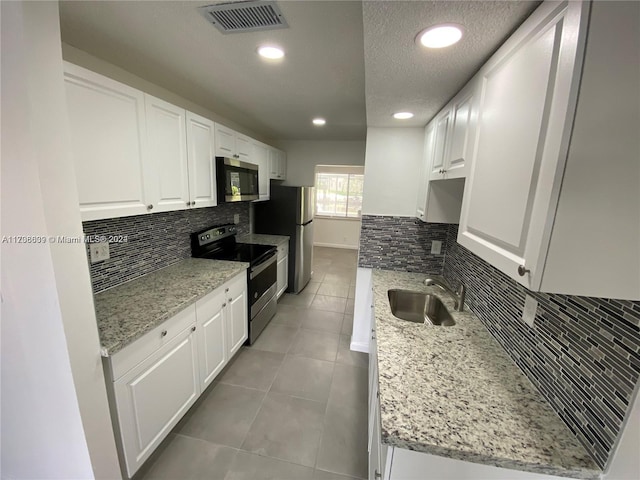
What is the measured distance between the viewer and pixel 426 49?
1.02 meters

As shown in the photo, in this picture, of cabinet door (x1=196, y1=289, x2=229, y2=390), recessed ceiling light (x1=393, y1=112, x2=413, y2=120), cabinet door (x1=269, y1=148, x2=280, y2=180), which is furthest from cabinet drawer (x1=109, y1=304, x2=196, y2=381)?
→ cabinet door (x1=269, y1=148, x2=280, y2=180)

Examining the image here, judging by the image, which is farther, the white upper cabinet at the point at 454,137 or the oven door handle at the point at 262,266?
the oven door handle at the point at 262,266

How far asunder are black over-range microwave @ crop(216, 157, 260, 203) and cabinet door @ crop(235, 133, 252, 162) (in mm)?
156

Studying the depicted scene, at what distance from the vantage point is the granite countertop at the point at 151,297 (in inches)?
51.3

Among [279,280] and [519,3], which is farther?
[279,280]

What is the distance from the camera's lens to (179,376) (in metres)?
1.70

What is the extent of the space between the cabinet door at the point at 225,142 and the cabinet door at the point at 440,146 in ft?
6.08

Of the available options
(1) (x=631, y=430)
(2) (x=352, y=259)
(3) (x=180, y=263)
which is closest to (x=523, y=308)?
(1) (x=631, y=430)

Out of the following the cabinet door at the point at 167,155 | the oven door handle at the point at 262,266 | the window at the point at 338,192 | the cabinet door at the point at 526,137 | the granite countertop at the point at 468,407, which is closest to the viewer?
the cabinet door at the point at 526,137

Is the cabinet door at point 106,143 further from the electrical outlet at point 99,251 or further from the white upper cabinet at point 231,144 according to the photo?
the white upper cabinet at point 231,144

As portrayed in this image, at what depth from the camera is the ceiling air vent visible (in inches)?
44.0

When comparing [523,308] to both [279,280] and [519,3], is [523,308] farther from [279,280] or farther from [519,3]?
[279,280]

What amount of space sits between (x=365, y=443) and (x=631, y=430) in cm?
149

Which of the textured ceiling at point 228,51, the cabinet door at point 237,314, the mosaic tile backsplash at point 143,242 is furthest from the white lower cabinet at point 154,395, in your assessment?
the textured ceiling at point 228,51
